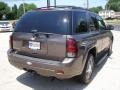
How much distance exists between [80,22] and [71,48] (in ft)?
3.09

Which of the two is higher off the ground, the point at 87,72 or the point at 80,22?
the point at 80,22

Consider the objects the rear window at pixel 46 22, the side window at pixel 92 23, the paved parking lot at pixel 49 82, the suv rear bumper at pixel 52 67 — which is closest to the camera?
the suv rear bumper at pixel 52 67

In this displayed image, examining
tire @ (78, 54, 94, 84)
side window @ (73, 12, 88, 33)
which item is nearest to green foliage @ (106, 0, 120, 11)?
tire @ (78, 54, 94, 84)

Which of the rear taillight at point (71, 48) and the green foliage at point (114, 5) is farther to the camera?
the green foliage at point (114, 5)

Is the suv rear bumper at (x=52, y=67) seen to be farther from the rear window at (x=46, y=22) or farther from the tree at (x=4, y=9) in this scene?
the tree at (x=4, y=9)

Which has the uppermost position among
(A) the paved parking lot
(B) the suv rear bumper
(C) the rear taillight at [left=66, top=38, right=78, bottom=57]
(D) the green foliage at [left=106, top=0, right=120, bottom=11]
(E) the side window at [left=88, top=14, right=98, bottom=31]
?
(D) the green foliage at [left=106, top=0, right=120, bottom=11]

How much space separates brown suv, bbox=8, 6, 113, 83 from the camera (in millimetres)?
5062

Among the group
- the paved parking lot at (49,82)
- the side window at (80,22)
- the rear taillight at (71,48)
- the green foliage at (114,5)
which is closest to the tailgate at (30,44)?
the rear taillight at (71,48)

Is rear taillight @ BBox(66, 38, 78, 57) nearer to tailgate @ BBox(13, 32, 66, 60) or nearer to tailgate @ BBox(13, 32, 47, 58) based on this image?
tailgate @ BBox(13, 32, 66, 60)

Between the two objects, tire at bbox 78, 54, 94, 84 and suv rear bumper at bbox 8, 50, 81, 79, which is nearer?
suv rear bumper at bbox 8, 50, 81, 79

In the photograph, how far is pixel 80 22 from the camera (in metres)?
5.74

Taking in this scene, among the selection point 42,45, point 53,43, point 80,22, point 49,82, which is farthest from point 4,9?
point 53,43

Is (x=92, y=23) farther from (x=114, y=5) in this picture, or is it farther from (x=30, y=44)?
(x=114, y=5)

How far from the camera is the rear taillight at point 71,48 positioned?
16.5 feet
